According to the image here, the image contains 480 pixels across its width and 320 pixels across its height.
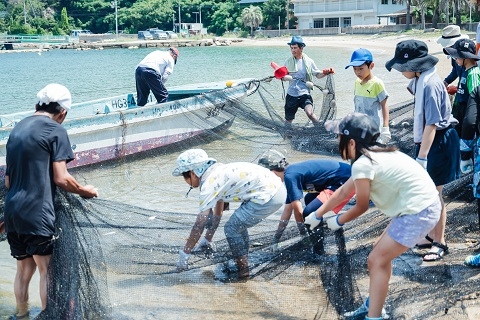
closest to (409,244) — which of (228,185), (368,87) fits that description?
(228,185)

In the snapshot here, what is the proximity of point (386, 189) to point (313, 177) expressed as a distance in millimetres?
1408

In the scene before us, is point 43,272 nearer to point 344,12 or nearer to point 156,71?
point 156,71

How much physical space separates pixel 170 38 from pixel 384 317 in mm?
90456

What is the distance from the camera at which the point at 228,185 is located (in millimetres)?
4605

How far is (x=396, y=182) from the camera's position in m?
3.61

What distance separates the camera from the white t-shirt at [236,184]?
180 inches

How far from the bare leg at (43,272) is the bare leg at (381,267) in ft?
6.84

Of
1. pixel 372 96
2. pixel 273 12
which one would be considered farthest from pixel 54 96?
pixel 273 12

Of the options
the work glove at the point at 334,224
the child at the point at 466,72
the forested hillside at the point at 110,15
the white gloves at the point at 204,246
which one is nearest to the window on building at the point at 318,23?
the forested hillside at the point at 110,15

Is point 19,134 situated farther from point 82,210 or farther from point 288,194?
point 288,194

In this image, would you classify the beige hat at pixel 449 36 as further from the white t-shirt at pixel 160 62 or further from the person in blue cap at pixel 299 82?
the white t-shirt at pixel 160 62

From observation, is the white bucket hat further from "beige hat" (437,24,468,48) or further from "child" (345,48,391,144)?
"beige hat" (437,24,468,48)

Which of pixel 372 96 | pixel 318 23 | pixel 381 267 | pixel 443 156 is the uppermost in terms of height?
pixel 318 23

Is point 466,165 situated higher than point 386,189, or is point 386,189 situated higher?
point 386,189
